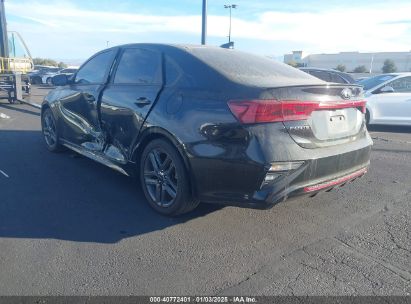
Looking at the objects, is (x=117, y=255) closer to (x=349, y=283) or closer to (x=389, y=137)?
Result: (x=349, y=283)

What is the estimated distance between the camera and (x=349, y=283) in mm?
2594

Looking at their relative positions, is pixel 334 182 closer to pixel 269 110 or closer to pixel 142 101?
pixel 269 110

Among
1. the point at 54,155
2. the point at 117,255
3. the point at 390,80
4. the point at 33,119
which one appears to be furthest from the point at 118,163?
the point at 390,80

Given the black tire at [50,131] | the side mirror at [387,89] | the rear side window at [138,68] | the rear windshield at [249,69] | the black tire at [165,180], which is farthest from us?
the side mirror at [387,89]

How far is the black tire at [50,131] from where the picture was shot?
19.1 feet

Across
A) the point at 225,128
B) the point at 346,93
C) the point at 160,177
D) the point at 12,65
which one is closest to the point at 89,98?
the point at 160,177

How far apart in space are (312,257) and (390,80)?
786 cm

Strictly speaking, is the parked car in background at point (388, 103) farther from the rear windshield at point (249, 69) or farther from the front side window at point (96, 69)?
the front side window at point (96, 69)

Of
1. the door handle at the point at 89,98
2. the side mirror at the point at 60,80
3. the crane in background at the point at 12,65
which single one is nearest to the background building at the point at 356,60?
the crane in background at the point at 12,65

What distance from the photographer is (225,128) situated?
301 centimetres

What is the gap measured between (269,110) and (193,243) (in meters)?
1.31

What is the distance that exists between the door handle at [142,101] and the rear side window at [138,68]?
0.19 metres

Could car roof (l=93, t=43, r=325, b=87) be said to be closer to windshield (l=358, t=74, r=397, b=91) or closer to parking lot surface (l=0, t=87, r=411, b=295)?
parking lot surface (l=0, t=87, r=411, b=295)

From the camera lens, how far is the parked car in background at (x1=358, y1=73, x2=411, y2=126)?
9.12 metres
